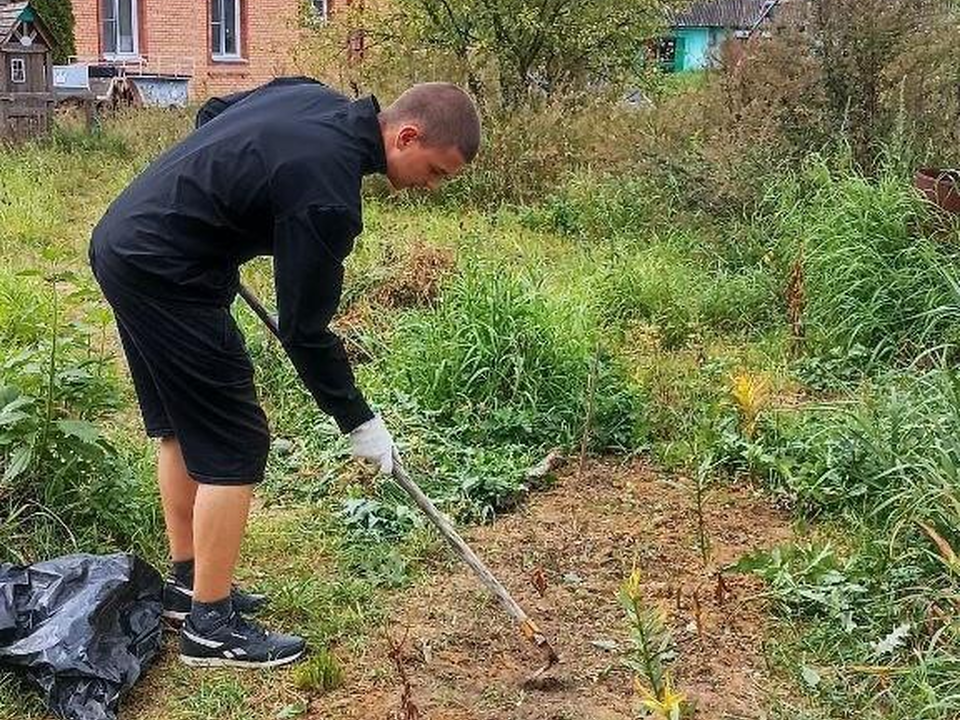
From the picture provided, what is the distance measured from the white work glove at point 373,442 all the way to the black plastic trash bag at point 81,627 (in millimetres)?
772

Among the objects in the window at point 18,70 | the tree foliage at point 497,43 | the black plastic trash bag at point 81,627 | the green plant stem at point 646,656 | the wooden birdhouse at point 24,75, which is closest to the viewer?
the green plant stem at point 646,656

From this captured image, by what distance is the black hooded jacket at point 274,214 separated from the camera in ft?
9.16

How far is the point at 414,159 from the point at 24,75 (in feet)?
39.1

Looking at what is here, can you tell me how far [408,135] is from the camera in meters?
2.95

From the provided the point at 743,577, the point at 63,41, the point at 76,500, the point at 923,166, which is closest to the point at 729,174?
the point at 923,166

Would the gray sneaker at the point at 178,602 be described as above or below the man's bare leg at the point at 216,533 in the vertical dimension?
below

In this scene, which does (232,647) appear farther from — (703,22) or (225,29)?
(703,22)

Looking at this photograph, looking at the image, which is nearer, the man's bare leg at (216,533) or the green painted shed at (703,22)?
the man's bare leg at (216,533)

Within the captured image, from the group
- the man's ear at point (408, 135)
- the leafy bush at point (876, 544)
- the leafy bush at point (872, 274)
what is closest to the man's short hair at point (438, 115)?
the man's ear at point (408, 135)

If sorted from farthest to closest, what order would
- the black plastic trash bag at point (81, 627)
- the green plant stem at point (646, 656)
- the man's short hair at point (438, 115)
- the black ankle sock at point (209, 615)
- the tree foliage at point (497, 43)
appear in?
the tree foliage at point (497, 43), the black ankle sock at point (209, 615), the black plastic trash bag at point (81, 627), the man's short hair at point (438, 115), the green plant stem at point (646, 656)

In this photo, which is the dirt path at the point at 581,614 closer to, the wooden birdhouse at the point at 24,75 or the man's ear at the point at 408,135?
the man's ear at the point at 408,135

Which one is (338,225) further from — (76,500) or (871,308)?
(871,308)

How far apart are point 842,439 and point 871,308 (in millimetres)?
1794

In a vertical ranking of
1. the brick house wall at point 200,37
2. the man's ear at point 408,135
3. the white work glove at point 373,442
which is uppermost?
the man's ear at point 408,135
